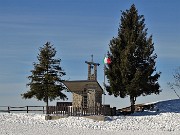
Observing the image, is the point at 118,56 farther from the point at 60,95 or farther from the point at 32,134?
the point at 32,134

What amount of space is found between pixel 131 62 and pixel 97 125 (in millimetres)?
14623

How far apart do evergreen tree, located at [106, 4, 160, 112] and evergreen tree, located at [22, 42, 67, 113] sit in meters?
6.61

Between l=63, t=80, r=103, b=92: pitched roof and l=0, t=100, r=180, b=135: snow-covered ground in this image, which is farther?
l=63, t=80, r=103, b=92: pitched roof

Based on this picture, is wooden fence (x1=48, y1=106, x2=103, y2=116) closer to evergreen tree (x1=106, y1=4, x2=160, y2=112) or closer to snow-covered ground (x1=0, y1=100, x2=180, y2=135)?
snow-covered ground (x1=0, y1=100, x2=180, y2=135)

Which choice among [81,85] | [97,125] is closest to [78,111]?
[81,85]

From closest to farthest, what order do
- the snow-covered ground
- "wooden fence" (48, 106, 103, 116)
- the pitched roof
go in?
the snow-covered ground
"wooden fence" (48, 106, 103, 116)
the pitched roof

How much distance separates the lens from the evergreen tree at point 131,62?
1923 inches

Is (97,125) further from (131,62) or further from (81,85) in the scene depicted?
(131,62)

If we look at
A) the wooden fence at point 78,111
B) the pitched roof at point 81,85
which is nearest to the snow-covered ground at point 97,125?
the wooden fence at point 78,111

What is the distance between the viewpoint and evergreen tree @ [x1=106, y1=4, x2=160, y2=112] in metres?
48.8

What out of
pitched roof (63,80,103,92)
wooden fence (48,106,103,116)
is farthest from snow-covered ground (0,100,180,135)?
pitched roof (63,80,103,92)

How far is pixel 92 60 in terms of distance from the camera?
47438 millimetres

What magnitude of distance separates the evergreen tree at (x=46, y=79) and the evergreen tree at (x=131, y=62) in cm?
661

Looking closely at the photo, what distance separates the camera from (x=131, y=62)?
49.6m
